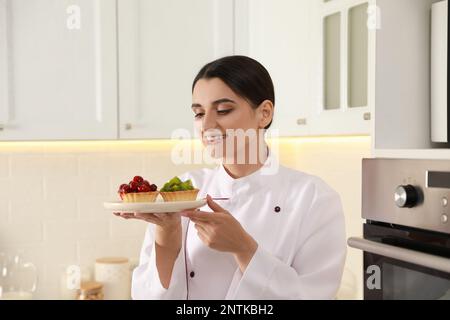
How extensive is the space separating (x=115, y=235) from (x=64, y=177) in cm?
33

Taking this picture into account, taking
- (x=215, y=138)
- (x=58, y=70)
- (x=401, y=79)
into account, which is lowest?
(x=215, y=138)

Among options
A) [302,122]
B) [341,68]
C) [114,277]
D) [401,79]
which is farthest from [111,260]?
[401,79]

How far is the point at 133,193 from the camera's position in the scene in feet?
4.39

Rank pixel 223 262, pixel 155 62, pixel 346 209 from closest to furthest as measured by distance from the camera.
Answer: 1. pixel 223 262
2. pixel 155 62
3. pixel 346 209

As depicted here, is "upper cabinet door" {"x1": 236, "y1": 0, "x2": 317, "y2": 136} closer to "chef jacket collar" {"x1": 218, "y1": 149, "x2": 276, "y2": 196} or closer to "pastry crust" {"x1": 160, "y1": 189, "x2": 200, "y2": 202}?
"chef jacket collar" {"x1": 218, "y1": 149, "x2": 276, "y2": 196}

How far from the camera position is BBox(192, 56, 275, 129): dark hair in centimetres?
145

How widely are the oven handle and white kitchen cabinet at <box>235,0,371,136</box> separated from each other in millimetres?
666

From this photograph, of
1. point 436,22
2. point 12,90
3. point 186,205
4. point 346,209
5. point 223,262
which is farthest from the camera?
point 346,209

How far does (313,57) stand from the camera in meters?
2.21

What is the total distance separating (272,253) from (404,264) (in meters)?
0.32

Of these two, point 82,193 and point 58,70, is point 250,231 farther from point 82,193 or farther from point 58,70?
point 82,193

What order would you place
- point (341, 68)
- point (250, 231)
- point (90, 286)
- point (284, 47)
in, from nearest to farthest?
point (250, 231), point (341, 68), point (284, 47), point (90, 286)
